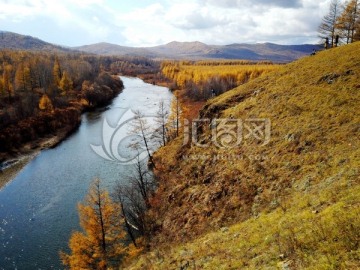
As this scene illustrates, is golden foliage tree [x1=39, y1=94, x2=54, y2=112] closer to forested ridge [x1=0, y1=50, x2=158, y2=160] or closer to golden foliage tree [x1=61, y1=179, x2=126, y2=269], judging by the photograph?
forested ridge [x1=0, y1=50, x2=158, y2=160]

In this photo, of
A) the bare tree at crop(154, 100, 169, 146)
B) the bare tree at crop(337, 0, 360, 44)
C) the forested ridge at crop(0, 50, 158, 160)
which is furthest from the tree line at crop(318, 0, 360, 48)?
the forested ridge at crop(0, 50, 158, 160)

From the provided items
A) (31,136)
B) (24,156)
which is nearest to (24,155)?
(24,156)

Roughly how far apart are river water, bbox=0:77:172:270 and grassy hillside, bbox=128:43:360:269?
1224 cm

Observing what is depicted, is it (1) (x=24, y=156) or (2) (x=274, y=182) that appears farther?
(1) (x=24, y=156)

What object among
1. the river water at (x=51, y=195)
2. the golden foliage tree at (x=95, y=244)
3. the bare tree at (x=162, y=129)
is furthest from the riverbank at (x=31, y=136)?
the golden foliage tree at (x=95, y=244)

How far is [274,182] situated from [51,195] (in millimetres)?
37334

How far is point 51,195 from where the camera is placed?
4938 centimetres

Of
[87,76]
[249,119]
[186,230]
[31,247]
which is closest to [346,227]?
[186,230]

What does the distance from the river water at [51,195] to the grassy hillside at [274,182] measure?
482 inches

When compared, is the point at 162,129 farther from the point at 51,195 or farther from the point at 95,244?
the point at 95,244

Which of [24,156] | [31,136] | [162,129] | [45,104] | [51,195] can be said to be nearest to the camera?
[51,195]

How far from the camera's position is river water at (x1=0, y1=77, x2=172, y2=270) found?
121ft

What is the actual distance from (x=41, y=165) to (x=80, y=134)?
2012 cm

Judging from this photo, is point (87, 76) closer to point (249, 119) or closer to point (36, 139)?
point (36, 139)
